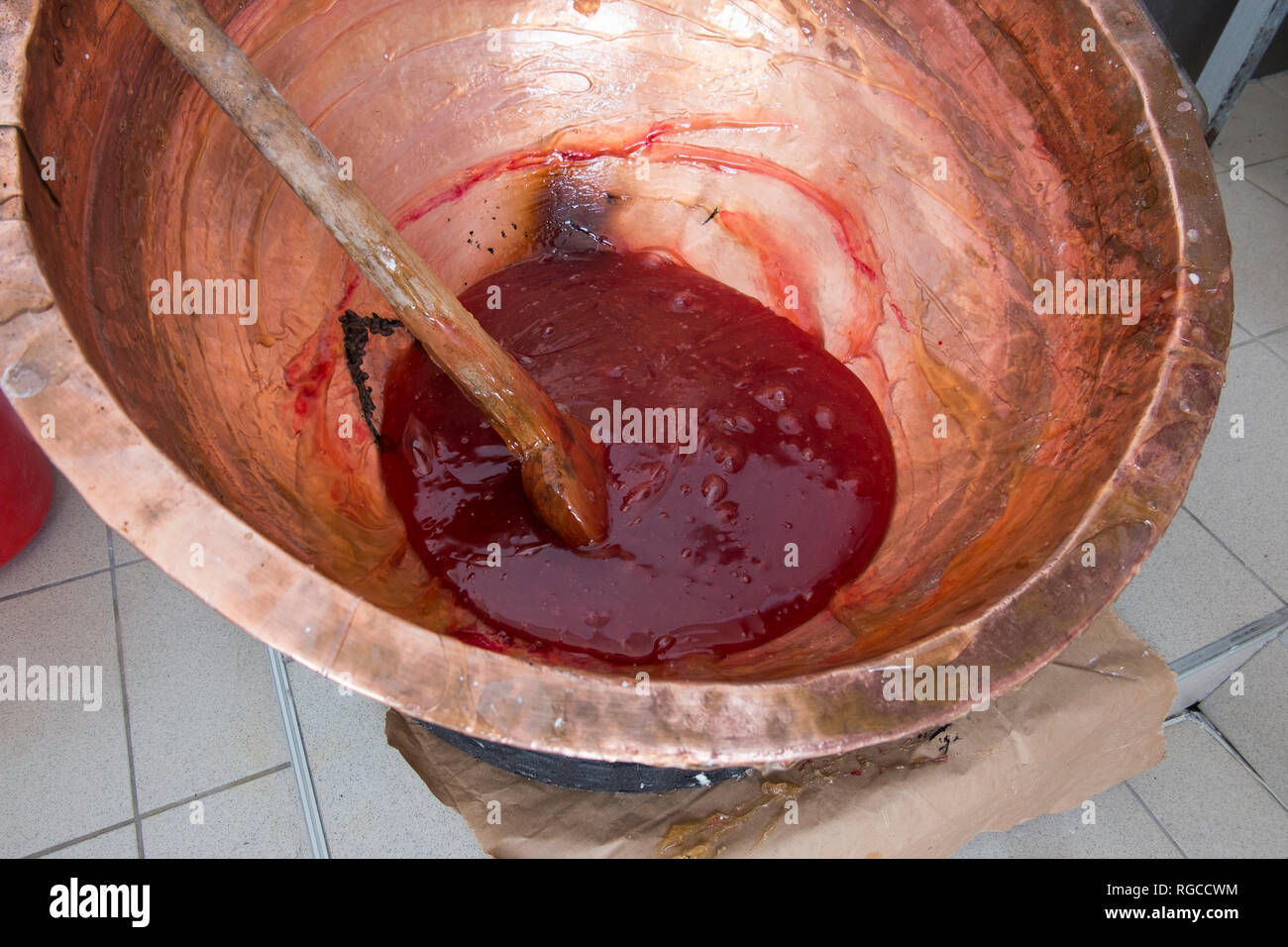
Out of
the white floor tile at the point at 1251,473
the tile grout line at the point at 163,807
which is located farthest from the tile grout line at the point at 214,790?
the white floor tile at the point at 1251,473

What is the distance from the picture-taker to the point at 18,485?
5.05ft

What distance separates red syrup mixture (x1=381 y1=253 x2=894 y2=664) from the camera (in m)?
1.04

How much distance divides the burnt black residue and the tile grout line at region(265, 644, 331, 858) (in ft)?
1.23

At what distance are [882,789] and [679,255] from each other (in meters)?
0.94

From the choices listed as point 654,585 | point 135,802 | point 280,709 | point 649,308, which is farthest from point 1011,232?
point 135,802

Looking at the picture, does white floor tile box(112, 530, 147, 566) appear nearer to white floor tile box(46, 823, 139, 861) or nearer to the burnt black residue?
white floor tile box(46, 823, 139, 861)

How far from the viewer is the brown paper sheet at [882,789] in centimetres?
125

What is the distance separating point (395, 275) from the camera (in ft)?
3.12

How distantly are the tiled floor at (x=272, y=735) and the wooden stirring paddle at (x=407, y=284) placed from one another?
61 centimetres

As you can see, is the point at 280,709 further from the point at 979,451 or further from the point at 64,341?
the point at 979,451

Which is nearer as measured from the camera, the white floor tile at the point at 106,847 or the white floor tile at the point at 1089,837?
the white floor tile at the point at 106,847

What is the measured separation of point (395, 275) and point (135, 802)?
969 mm

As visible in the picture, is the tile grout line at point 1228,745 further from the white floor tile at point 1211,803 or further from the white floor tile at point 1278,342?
the white floor tile at point 1278,342

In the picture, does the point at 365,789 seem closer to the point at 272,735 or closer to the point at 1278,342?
the point at 272,735
